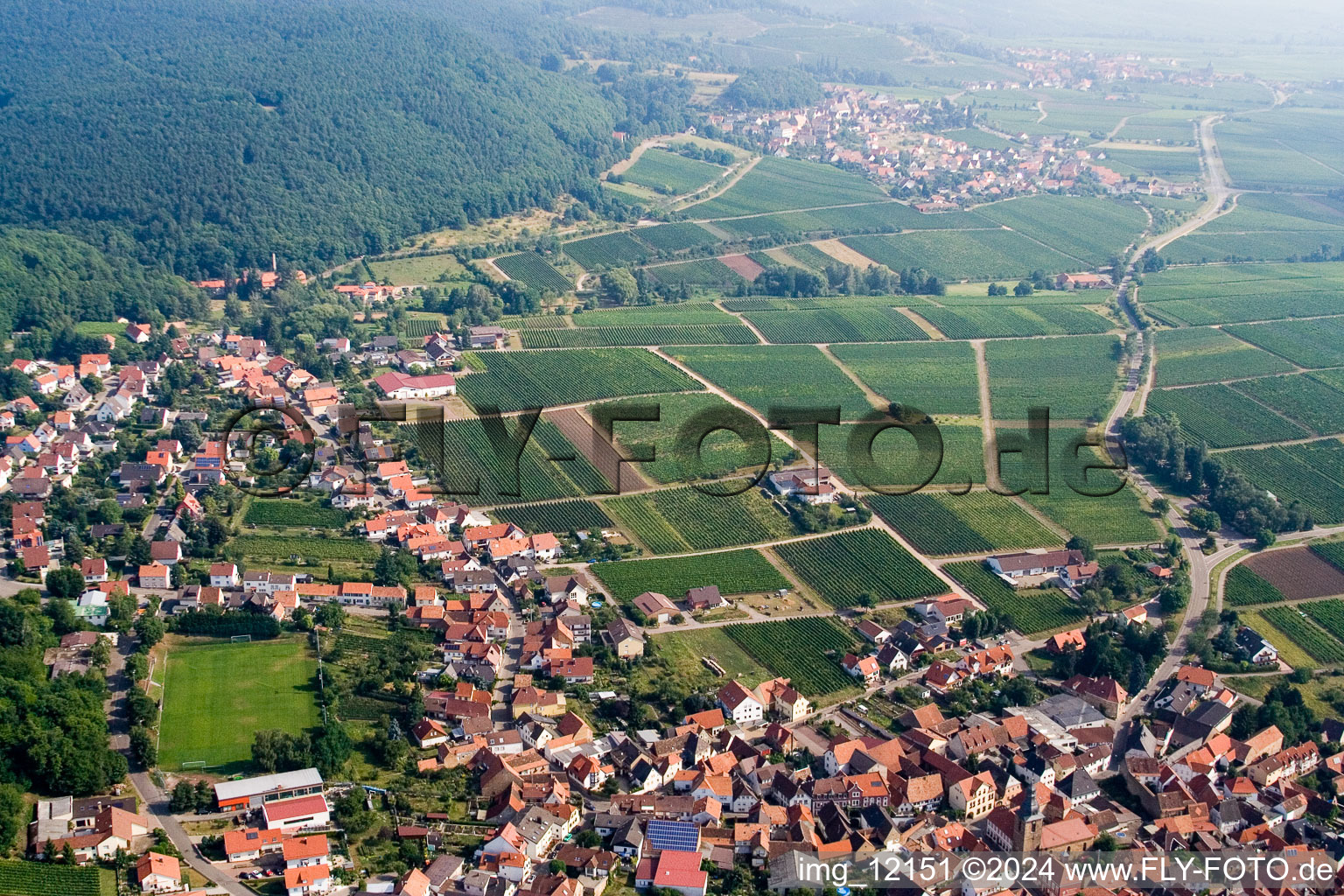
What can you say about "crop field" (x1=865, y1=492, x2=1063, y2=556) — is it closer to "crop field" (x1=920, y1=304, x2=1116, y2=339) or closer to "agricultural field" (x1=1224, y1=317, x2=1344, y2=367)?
"crop field" (x1=920, y1=304, x2=1116, y2=339)

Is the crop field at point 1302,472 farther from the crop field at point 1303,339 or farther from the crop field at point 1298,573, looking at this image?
the crop field at point 1303,339

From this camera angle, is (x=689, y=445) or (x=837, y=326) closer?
(x=689, y=445)

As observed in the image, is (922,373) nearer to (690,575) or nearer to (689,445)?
(689,445)

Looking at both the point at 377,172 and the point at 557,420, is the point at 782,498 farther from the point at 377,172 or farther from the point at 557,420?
the point at 377,172

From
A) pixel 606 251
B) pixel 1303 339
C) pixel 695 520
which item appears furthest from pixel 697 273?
pixel 695 520

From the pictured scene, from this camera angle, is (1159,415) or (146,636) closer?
(146,636)

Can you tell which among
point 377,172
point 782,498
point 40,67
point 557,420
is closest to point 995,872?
point 782,498
